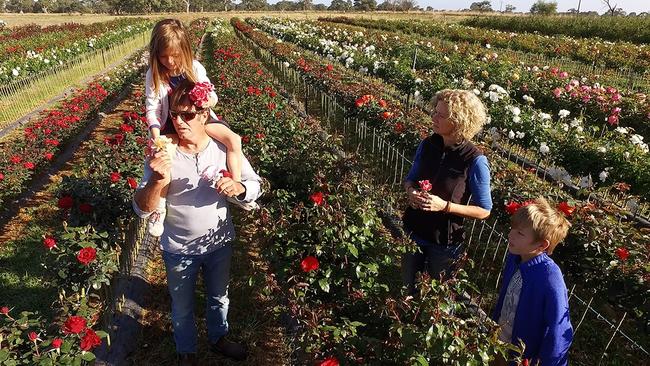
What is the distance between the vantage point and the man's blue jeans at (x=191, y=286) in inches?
102

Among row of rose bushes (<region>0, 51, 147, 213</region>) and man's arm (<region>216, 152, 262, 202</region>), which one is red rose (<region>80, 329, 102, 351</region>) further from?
row of rose bushes (<region>0, 51, 147, 213</region>)

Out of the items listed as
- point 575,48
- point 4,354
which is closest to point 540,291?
point 4,354

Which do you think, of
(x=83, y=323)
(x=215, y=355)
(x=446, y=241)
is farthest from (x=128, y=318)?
(x=446, y=241)

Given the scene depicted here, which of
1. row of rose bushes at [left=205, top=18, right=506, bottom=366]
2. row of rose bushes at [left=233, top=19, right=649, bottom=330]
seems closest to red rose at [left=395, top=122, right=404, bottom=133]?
row of rose bushes at [left=205, top=18, right=506, bottom=366]

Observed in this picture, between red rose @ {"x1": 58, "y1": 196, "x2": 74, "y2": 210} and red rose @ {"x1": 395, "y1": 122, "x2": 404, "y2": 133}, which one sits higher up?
red rose @ {"x1": 395, "y1": 122, "x2": 404, "y2": 133}

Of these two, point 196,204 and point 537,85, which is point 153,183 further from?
point 537,85

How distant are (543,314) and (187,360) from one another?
8.03ft

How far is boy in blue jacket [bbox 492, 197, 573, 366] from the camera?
2.12 meters

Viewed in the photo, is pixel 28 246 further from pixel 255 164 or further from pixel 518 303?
pixel 518 303

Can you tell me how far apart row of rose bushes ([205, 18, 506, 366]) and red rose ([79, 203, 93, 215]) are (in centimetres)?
136

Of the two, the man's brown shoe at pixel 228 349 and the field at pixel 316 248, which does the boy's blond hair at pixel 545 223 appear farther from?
the man's brown shoe at pixel 228 349

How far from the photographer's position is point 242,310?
3918 mm

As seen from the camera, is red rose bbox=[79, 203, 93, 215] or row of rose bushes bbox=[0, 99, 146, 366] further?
red rose bbox=[79, 203, 93, 215]

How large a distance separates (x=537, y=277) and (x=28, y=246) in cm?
529
